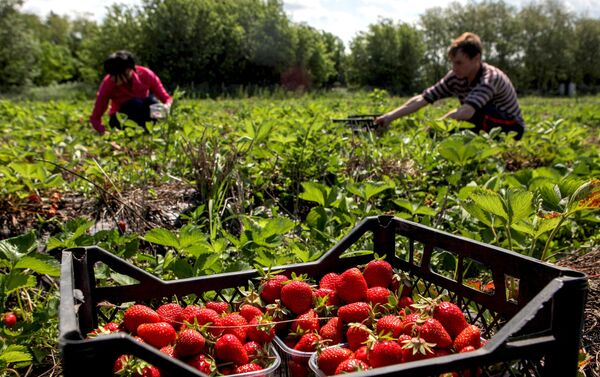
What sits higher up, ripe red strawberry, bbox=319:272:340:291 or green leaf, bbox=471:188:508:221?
green leaf, bbox=471:188:508:221

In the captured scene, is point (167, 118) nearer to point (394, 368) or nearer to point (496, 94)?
point (496, 94)

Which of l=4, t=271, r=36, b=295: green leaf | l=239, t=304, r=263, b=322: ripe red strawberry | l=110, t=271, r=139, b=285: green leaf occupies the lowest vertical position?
l=239, t=304, r=263, b=322: ripe red strawberry

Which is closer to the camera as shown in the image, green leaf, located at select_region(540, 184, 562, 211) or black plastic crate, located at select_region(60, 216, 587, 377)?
black plastic crate, located at select_region(60, 216, 587, 377)

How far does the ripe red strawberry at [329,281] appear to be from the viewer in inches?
53.6

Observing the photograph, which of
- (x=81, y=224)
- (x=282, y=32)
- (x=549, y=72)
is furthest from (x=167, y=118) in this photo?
(x=549, y=72)

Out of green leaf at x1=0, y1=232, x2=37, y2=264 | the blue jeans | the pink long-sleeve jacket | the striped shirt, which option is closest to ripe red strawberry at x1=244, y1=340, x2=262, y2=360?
green leaf at x1=0, y1=232, x2=37, y2=264

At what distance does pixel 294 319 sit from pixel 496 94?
4.13 meters

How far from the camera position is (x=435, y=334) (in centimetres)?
103

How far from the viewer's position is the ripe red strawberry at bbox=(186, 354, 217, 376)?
3.40ft

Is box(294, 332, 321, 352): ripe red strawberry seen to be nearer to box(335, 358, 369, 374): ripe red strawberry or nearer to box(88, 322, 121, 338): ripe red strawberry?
box(335, 358, 369, 374): ripe red strawberry

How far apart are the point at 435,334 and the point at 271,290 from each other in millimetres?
428

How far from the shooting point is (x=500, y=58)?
198 ft

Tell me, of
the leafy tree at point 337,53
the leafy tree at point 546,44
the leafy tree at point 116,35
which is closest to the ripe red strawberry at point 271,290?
the leafy tree at point 116,35

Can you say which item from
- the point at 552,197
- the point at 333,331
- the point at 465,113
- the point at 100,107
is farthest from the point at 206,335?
the point at 100,107
